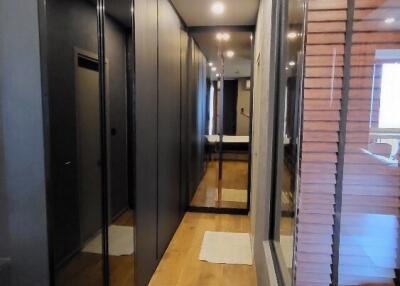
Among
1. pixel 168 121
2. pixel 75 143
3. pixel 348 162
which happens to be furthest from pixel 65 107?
pixel 168 121

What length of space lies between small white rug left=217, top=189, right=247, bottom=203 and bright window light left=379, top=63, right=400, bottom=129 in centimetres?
387

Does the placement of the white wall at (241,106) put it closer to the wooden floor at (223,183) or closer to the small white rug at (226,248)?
the wooden floor at (223,183)

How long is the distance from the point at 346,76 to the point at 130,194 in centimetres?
161

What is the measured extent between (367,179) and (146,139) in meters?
1.71

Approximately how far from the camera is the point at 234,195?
497cm

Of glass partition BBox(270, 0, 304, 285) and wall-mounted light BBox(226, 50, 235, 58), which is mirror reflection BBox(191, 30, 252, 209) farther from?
glass partition BBox(270, 0, 304, 285)

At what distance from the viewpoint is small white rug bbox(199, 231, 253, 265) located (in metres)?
3.12

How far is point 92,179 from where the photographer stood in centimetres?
175

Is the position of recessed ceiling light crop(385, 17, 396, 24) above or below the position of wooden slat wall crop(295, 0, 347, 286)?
above

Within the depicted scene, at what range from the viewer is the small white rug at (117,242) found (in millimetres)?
1768

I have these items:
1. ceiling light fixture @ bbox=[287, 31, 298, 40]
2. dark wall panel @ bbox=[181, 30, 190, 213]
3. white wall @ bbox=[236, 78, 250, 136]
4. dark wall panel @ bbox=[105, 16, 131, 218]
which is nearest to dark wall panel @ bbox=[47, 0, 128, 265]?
dark wall panel @ bbox=[105, 16, 131, 218]

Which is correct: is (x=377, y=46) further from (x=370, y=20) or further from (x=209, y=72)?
(x=209, y=72)

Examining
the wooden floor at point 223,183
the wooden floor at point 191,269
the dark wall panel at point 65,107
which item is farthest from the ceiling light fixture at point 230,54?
the dark wall panel at point 65,107

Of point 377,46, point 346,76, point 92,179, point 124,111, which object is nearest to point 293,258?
point 346,76
